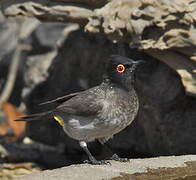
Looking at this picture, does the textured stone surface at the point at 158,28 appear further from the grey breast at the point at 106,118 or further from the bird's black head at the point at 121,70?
the grey breast at the point at 106,118

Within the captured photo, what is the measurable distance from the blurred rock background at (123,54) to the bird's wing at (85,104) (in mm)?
1153

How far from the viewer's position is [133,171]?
620 cm

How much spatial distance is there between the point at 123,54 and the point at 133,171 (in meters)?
2.89

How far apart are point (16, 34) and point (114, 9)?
22.5 ft

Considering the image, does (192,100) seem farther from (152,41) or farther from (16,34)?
(16,34)

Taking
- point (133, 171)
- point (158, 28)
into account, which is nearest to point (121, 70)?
point (158, 28)

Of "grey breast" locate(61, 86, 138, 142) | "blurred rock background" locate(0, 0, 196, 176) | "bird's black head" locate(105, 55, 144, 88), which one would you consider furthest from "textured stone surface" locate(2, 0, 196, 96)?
"grey breast" locate(61, 86, 138, 142)

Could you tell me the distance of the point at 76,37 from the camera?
33.4ft

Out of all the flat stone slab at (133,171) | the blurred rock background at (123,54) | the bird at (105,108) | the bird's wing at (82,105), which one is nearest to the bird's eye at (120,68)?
the bird at (105,108)

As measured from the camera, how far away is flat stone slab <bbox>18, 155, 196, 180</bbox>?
5793mm

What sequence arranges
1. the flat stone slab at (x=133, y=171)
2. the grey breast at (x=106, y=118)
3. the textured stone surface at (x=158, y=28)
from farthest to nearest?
1. the textured stone surface at (x=158, y=28)
2. the grey breast at (x=106, y=118)
3. the flat stone slab at (x=133, y=171)

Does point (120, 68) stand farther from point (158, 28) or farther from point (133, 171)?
point (133, 171)

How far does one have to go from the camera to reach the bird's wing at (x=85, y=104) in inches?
267

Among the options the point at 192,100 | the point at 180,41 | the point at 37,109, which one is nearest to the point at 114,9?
the point at 180,41
